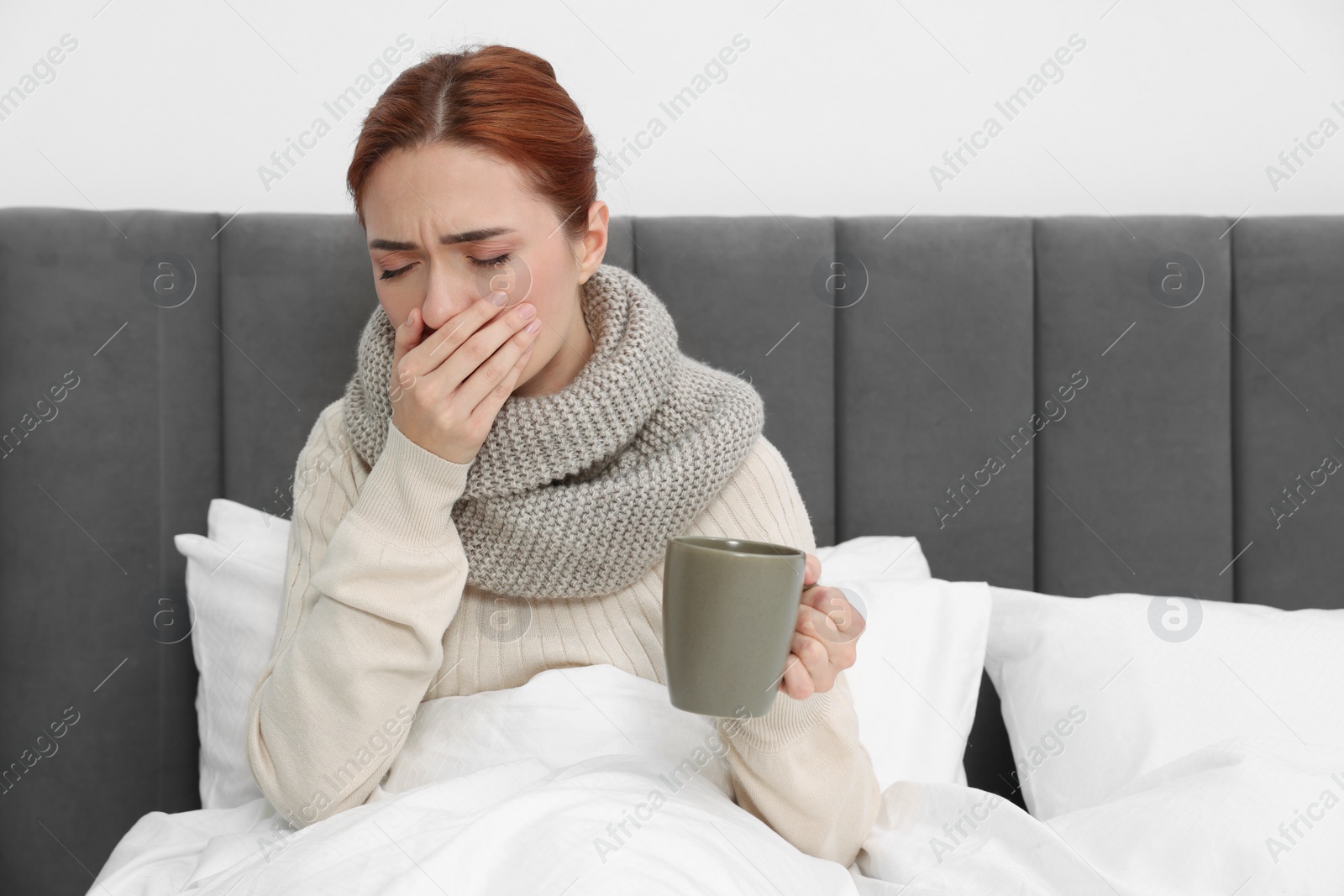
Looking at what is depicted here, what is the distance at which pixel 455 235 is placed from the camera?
35.4 inches

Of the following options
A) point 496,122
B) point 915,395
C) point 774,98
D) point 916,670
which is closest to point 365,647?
point 496,122

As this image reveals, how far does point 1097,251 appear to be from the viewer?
55.3 inches

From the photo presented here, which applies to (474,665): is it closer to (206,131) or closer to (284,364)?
(284,364)

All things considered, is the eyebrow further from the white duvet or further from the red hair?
the white duvet

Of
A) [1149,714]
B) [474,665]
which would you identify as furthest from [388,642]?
[1149,714]

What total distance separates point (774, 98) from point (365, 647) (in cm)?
99

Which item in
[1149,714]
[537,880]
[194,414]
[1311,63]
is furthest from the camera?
[1311,63]

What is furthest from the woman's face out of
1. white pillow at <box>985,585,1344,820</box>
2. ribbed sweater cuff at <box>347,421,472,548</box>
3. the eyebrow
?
white pillow at <box>985,585,1344,820</box>

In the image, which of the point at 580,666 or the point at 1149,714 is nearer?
the point at 580,666

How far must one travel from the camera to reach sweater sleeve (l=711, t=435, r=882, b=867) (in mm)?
887

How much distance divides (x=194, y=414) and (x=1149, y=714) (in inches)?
49.5

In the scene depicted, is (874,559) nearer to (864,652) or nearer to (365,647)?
(864,652)

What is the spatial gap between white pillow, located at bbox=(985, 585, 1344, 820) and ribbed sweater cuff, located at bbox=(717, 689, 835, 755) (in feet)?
1.45

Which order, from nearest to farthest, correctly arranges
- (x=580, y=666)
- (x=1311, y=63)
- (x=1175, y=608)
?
(x=580, y=666)
(x=1175, y=608)
(x=1311, y=63)
